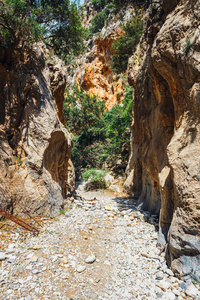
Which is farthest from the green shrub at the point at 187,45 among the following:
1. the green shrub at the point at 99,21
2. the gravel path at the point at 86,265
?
the green shrub at the point at 99,21

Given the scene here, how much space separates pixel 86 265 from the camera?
12.5 feet

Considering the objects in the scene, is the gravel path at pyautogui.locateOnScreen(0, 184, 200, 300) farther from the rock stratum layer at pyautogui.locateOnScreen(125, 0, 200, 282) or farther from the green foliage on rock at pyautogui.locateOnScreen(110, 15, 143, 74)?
the green foliage on rock at pyautogui.locateOnScreen(110, 15, 143, 74)

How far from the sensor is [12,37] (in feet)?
20.7

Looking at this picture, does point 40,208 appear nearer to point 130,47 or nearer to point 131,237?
point 131,237

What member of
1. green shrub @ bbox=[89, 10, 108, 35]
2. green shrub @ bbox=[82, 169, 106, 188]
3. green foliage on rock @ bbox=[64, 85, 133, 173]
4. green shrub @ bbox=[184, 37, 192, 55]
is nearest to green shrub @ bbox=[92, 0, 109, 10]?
green shrub @ bbox=[89, 10, 108, 35]

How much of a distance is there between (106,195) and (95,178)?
5.17 ft

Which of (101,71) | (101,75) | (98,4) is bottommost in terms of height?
(101,75)

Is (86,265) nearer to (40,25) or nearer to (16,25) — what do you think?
(16,25)

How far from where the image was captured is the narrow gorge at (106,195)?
128 inches

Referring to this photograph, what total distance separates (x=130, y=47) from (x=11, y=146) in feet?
46.0

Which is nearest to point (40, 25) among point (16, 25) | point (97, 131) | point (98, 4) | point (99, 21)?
point (16, 25)

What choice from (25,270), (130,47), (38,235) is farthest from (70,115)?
(25,270)

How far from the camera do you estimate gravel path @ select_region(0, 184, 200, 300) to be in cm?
304

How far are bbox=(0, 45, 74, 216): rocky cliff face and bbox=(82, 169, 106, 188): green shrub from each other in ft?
15.5
